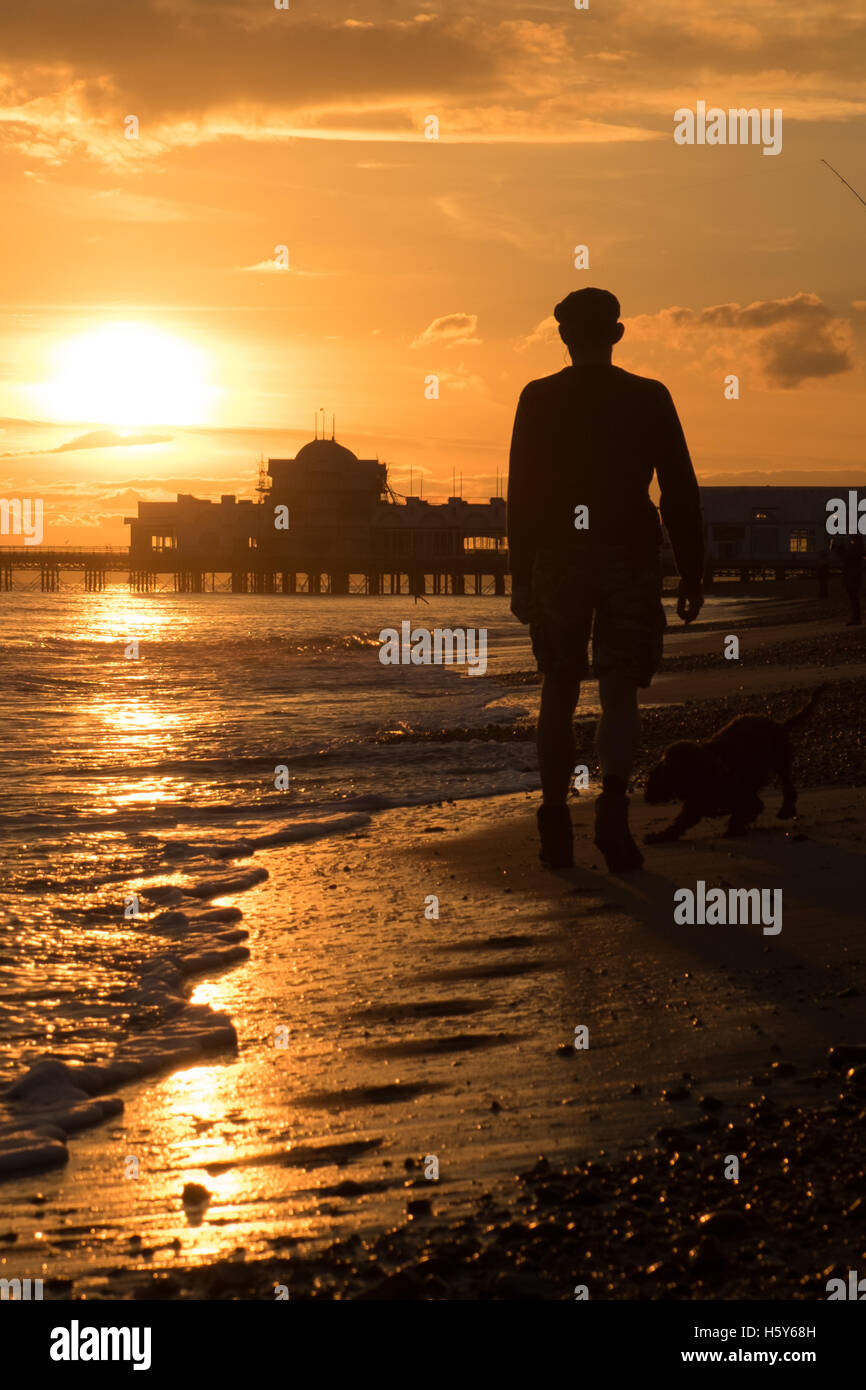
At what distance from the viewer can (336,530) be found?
108750 millimetres

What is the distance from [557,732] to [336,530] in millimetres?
105048

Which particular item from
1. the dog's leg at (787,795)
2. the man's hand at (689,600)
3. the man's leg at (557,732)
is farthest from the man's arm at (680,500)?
the dog's leg at (787,795)

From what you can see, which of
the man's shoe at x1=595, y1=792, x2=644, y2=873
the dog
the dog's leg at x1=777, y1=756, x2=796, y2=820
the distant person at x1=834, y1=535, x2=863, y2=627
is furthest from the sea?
the distant person at x1=834, y1=535, x2=863, y2=627

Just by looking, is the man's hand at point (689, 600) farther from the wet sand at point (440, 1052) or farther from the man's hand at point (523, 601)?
the wet sand at point (440, 1052)

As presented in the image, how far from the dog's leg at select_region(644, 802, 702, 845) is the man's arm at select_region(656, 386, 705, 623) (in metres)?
1.00

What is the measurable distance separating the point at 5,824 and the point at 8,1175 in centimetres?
458

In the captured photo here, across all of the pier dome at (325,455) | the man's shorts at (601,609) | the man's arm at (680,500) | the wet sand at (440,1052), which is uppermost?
the pier dome at (325,455)

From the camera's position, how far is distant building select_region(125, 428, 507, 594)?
107m

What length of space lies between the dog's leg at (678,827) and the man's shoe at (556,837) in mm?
548

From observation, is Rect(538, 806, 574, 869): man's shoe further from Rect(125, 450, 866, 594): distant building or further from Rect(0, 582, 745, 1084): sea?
Rect(125, 450, 866, 594): distant building

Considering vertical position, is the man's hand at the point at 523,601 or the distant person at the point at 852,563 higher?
the distant person at the point at 852,563

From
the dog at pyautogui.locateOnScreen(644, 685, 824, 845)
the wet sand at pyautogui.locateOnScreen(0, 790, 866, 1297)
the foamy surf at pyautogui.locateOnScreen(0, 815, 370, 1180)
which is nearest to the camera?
the wet sand at pyautogui.locateOnScreen(0, 790, 866, 1297)

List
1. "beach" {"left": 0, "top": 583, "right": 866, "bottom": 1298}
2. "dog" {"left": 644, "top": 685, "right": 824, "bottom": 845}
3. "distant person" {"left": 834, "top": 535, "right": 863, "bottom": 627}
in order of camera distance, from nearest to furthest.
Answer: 1. "beach" {"left": 0, "top": 583, "right": 866, "bottom": 1298}
2. "dog" {"left": 644, "top": 685, "right": 824, "bottom": 845}
3. "distant person" {"left": 834, "top": 535, "right": 863, "bottom": 627}

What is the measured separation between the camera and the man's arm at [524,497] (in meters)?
4.77
